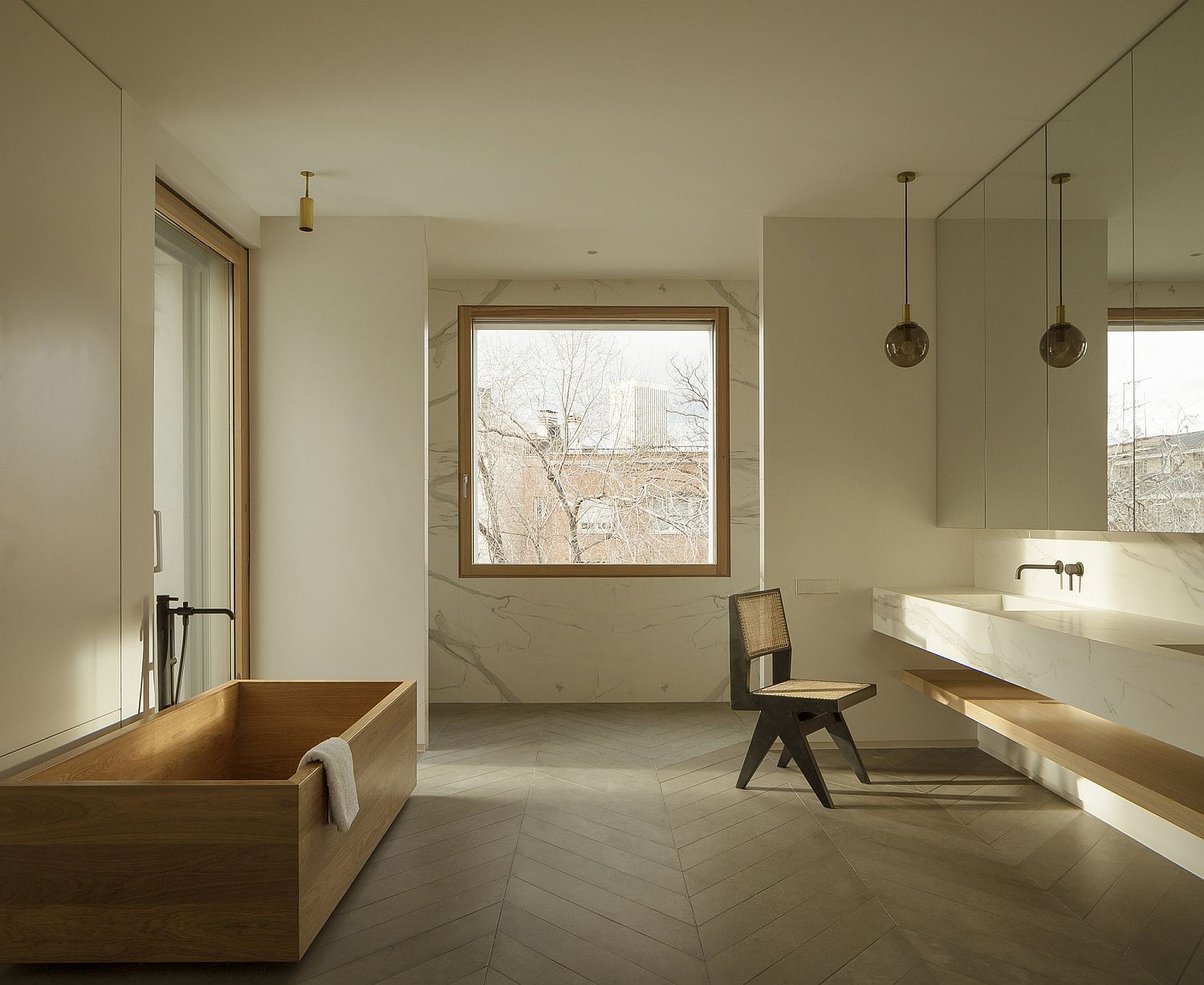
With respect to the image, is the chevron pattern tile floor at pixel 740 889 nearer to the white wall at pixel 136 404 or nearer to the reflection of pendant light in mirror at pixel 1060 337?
the white wall at pixel 136 404

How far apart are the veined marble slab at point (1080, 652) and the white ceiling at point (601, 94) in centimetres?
186

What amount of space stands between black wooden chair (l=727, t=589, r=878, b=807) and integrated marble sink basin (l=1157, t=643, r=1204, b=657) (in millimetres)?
1233

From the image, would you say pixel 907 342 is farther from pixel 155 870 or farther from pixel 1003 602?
pixel 155 870

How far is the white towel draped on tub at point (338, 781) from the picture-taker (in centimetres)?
244

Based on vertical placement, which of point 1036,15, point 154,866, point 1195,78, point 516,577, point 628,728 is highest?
point 1036,15

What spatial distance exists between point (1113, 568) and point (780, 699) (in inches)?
53.8

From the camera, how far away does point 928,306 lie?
176 inches

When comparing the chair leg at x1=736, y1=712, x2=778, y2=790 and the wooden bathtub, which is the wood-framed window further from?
the wooden bathtub

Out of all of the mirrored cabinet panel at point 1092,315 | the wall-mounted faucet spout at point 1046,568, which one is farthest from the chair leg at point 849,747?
the mirrored cabinet panel at point 1092,315

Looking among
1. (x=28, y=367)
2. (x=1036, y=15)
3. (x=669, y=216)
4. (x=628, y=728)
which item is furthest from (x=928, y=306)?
(x=28, y=367)

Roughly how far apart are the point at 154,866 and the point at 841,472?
11.1ft

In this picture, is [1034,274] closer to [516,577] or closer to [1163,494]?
[1163,494]

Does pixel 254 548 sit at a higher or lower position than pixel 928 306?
lower

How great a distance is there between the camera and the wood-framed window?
568cm
